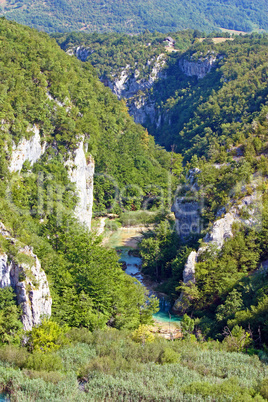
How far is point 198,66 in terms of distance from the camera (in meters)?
141

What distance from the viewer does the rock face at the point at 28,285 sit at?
95.7 ft

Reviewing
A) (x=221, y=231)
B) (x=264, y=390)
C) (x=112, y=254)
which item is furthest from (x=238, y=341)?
(x=221, y=231)

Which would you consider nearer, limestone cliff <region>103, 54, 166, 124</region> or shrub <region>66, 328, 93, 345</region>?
shrub <region>66, 328, 93, 345</region>

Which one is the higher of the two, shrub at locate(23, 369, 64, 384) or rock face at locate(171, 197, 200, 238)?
rock face at locate(171, 197, 200, 238)

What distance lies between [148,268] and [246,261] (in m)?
12.7

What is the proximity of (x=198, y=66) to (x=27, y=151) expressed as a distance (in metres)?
99.4

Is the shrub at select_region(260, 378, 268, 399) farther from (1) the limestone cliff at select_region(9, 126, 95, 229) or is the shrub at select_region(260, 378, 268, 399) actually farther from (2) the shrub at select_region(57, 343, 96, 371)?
(1) the limestone cliff at select_region(9, 126, 95, 229)

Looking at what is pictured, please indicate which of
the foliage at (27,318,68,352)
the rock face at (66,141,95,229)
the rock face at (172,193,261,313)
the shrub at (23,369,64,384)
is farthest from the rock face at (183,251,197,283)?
the shrub at (23,369,64,384)

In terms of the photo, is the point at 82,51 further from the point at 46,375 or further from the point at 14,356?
the point at 46,375

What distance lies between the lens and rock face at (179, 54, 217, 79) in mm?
135250

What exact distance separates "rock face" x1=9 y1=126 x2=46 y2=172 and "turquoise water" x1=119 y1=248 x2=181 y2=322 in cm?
1531

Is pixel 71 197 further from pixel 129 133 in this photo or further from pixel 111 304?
pixel 129 133

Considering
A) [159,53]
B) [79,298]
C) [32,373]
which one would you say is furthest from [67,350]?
[159,53]

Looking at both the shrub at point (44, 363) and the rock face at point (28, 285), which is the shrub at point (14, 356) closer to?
the shrub at point (44, 363)
